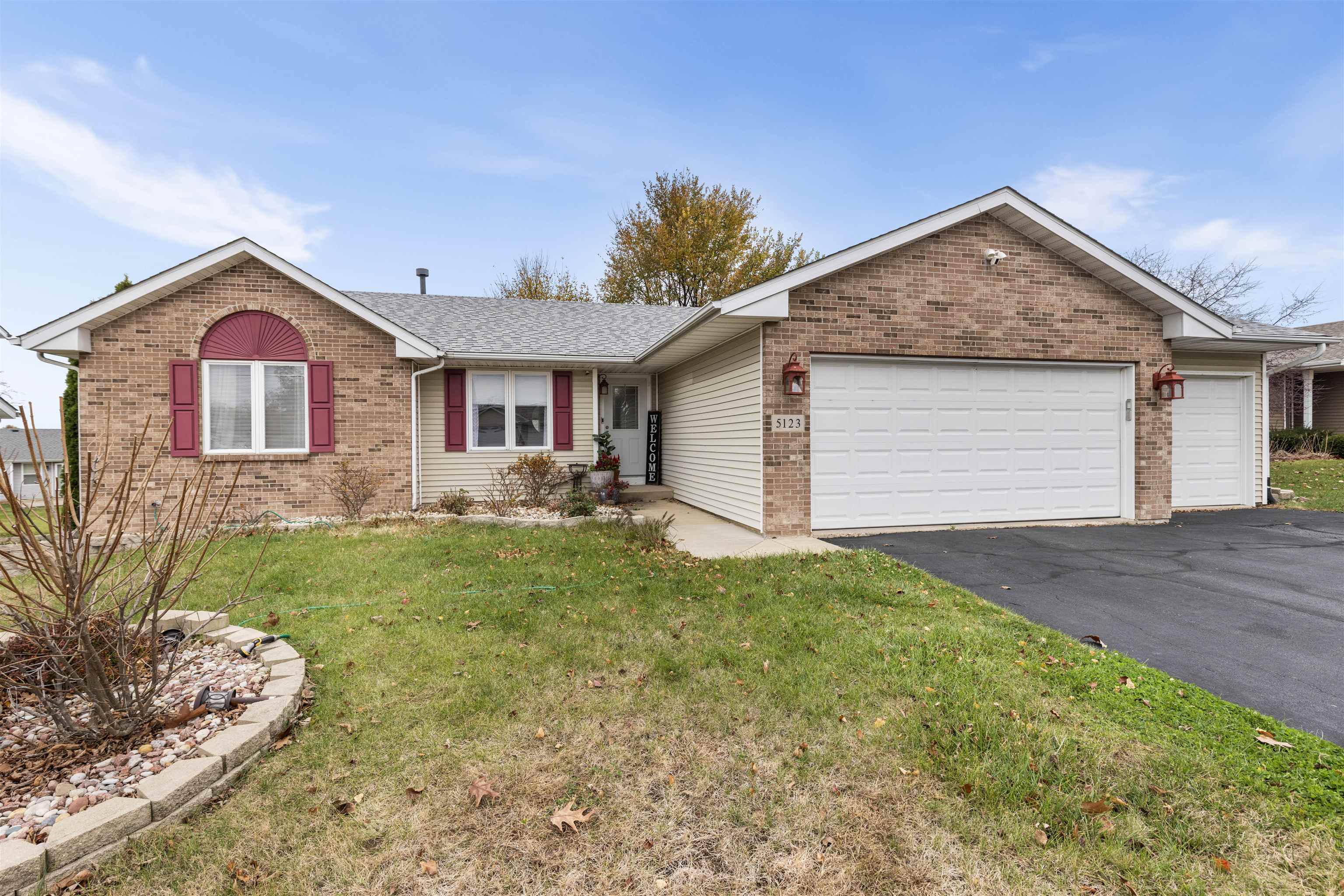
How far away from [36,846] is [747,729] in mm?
2850

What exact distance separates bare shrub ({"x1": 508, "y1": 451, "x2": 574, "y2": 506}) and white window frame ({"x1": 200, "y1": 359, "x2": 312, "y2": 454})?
347 centimetres

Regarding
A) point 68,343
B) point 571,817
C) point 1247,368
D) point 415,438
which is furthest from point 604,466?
point 1247,368

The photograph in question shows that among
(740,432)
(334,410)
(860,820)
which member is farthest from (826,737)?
(334,410)

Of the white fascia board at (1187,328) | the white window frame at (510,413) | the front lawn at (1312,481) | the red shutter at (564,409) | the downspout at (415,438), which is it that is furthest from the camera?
the red shutter at (564,409)

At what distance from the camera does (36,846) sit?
6.89 feet

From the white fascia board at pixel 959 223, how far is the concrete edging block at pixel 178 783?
648 centimetres

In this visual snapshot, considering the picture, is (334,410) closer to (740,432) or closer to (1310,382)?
(740,432)

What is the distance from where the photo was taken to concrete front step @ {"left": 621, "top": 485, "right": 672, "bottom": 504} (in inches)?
491

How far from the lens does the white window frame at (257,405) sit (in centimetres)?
948

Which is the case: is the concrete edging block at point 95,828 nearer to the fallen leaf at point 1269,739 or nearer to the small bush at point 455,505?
the fallen leaf at point 1269,739

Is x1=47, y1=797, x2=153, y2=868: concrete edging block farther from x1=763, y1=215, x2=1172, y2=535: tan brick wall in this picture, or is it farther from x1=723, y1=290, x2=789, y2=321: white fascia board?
x1=723, y1=290, x2=789, y2=321: white fascia board

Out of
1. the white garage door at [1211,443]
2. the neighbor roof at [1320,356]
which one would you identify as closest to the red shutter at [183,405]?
the white garage door at [1211,443]

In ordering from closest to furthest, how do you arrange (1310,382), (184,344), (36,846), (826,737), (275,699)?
(36,846), (826,737), (275,699), (184,344), (1310,382)

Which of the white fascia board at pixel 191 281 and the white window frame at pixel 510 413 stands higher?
the white fascia board at pixel 191 281
